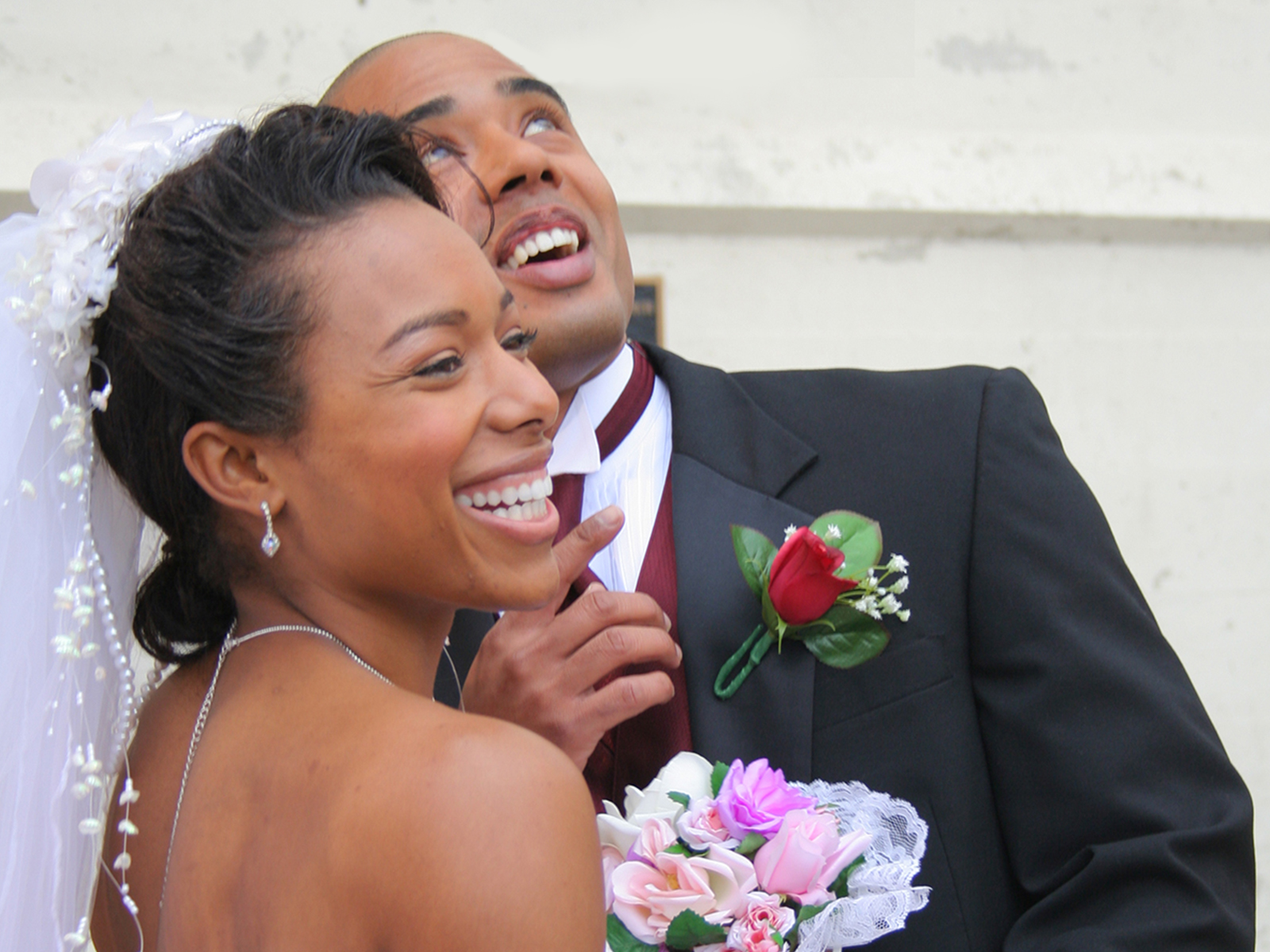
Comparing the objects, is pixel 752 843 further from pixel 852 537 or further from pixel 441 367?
pixel 441 367

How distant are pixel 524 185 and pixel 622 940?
1.14 meters

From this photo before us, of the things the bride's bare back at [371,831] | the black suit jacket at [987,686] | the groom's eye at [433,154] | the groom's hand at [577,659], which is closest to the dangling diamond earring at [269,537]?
the bride's bare back at [371,831]

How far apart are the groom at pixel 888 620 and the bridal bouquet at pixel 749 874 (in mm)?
168

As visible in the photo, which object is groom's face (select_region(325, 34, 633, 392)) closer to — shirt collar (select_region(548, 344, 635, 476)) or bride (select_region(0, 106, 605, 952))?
shirt collar (select_region(548, 344, 635, 476))

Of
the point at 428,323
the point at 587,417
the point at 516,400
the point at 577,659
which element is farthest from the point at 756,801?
the point at 587,417

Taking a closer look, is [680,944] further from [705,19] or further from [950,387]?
[705,19]

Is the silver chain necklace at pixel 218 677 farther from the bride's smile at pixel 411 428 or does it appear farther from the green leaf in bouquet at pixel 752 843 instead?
the green leaf in bouquet at pixel 752 843

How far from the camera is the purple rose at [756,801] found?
1.37 meters

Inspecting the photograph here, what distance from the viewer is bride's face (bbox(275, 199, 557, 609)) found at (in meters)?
1.20

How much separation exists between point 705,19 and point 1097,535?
2.10 m

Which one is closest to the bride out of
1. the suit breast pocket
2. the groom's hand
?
the groom's hand

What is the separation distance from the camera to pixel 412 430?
1202 millimetres

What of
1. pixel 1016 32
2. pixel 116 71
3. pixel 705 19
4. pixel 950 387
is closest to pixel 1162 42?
pixel 1016 32

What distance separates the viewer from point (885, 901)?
1360 mm
